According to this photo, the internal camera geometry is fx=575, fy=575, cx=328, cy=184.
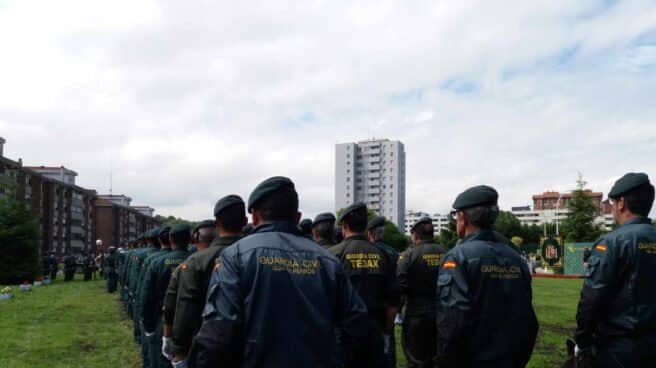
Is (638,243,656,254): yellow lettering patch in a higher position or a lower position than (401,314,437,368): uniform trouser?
higher

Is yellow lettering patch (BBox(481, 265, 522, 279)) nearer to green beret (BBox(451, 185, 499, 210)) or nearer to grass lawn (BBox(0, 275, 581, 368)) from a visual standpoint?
green beret (BBox(451, 185, 499, 210))

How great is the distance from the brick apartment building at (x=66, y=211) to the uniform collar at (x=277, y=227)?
6689 cm

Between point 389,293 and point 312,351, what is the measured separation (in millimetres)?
3301

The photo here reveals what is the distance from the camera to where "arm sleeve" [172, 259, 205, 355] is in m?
5.10

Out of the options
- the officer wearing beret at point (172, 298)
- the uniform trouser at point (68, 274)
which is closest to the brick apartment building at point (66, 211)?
the uniform trouser at point (68, 274)

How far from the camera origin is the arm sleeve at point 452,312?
4125 mm

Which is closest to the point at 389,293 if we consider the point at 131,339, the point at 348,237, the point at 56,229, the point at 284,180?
the point at 348,237

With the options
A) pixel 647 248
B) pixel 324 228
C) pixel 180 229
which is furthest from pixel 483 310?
pixel 180 229

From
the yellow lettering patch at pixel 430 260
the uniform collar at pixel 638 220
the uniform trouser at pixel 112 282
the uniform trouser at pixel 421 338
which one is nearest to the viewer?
the uniform collar at pixel 638 220

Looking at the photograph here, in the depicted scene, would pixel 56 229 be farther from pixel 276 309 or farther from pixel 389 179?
pixel 276 309

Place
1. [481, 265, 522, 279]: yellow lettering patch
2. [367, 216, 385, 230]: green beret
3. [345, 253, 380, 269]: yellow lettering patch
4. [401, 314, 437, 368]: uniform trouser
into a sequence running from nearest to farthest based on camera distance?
[481, 265, 522, 279]: yellow lettering patch, [345, 253, 380, 269]: yellow lettering patch, [401, 314, 437, 368]: uniform trouser, [367, 216, 385, 230]: green beret

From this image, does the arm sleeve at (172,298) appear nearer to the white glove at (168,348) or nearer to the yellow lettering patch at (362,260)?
the white glove at (168,348)

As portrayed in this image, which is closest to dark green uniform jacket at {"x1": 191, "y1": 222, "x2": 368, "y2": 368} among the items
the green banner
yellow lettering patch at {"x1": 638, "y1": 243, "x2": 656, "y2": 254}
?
yellow lettering patch at {"x1": 638, "y1": 243, "x2": 656, "y2": 254}

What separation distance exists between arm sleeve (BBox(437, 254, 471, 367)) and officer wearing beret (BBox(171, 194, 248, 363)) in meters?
1.99
